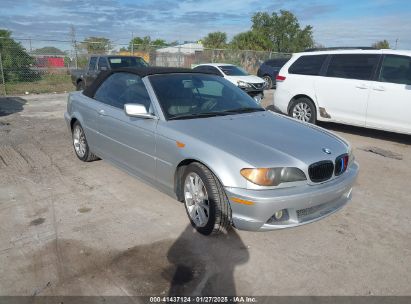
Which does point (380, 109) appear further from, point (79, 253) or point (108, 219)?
point (79, 253)

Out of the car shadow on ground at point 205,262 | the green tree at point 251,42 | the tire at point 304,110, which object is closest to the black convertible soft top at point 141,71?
the car shadow on ground at point 205,262

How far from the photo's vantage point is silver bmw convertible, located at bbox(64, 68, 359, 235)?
10.3 feet

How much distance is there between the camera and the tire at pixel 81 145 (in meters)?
5.54

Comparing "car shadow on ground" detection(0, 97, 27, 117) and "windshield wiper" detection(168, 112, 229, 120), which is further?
"car shadow on ground" detection(0, 97, 27, 117)

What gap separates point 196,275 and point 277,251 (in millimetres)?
826

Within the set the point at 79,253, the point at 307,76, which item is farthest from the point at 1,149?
the point at 307,76

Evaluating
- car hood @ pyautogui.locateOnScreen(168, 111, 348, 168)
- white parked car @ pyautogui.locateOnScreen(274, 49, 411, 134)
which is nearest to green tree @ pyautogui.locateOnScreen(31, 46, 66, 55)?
white parked car @ pyautogui.locateOnScreen(274, 49, 411, 134)

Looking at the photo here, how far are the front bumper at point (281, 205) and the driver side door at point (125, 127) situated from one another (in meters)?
1.28

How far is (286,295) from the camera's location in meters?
2.80

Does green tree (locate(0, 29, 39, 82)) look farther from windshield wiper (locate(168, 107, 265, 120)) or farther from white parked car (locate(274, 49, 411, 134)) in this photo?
windshield wiper (locate(168, 107, 265, 120))

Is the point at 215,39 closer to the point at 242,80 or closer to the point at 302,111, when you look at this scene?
the point at 242,80

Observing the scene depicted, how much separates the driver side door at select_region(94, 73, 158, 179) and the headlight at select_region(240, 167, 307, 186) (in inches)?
51.3

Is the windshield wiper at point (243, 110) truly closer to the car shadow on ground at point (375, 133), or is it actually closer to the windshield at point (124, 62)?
the car shadow on ground at point (375, 133)

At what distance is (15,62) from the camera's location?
1681 cm
